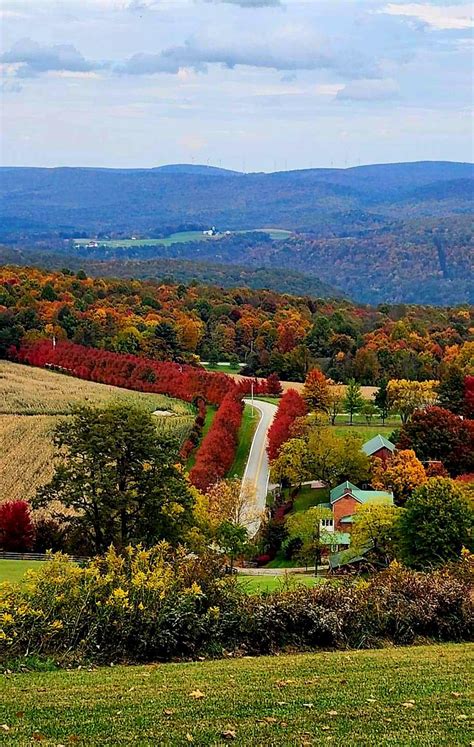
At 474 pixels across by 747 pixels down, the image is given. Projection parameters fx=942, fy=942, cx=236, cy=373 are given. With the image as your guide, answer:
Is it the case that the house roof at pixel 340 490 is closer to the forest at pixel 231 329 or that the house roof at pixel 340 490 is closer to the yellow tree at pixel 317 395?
the yellow tree at pixel 317 395

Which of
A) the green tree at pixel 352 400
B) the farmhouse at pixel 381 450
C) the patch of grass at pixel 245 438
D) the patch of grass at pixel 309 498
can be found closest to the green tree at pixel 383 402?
the green tree at pixel 352 400

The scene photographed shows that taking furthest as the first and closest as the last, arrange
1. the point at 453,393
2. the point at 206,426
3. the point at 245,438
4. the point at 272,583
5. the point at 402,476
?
1. the point at 206,426
2. the point at 245,438
3. the point at 453,393
4. the point at 402,476
5. the point at 272,583

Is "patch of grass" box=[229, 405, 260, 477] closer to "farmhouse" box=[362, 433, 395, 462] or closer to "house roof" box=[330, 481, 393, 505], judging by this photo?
"farmhouse" box=[362, 433, 395, 462]

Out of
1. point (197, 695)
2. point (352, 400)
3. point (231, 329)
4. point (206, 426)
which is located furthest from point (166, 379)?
point (197, 695)

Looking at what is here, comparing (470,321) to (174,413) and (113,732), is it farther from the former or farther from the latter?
(113,732)

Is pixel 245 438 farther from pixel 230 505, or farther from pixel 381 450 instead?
pixel 230 505

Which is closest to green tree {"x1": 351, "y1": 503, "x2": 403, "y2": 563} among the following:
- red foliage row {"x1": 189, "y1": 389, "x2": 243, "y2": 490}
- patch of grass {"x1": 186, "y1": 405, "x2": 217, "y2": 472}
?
red foliage row {"x1": 189, "y1": 389, "x2": 243, "y2": 490}
